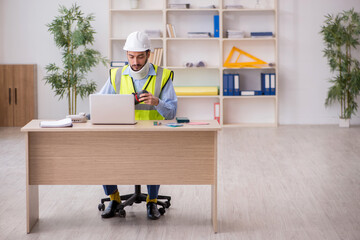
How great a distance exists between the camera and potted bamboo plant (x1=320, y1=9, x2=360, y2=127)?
8.52 metres

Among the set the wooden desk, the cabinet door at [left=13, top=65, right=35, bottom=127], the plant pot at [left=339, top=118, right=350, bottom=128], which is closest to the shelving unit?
the plant pot at [left=339, top=118, right=350, bottom=128]

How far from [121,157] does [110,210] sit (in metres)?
0.54

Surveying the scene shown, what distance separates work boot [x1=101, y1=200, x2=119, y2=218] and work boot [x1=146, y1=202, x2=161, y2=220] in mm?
252

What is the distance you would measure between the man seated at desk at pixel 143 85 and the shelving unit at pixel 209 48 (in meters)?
4.45

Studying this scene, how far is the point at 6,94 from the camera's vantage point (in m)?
8.91

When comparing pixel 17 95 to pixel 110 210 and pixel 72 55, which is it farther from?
pixel 110 210

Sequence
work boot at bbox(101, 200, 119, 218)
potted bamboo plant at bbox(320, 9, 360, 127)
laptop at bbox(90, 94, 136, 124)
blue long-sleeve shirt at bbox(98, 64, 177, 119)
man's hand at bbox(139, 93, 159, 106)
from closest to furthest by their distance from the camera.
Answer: laptop at bbox(90, 94, 136, 124), man's hand at bbox(139, 93, 159, 106), work boot at bbox(101, 200, 119, 218), blue long-sleeve shirt at bbox(98, 64, 177, 119), potted bamboo plant at bbox(320, 9, 360, 127)

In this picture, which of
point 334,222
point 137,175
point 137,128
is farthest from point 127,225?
point 334,222

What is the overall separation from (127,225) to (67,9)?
5743mm

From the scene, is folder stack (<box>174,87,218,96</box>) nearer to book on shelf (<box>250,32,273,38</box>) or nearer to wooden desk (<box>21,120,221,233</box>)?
book on shelf (<box>250,32,273,38</box>)

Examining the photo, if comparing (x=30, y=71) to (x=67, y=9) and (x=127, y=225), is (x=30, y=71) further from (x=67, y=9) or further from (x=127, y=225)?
(x=127, y=225)

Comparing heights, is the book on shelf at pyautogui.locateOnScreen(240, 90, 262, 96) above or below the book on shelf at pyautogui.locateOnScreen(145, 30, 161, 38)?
below

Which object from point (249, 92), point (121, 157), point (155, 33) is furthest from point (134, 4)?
point (121, 157)

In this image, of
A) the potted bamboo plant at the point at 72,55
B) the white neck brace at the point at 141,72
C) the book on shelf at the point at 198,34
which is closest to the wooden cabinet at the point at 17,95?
the potted bamboo plant at the point at 72,55
